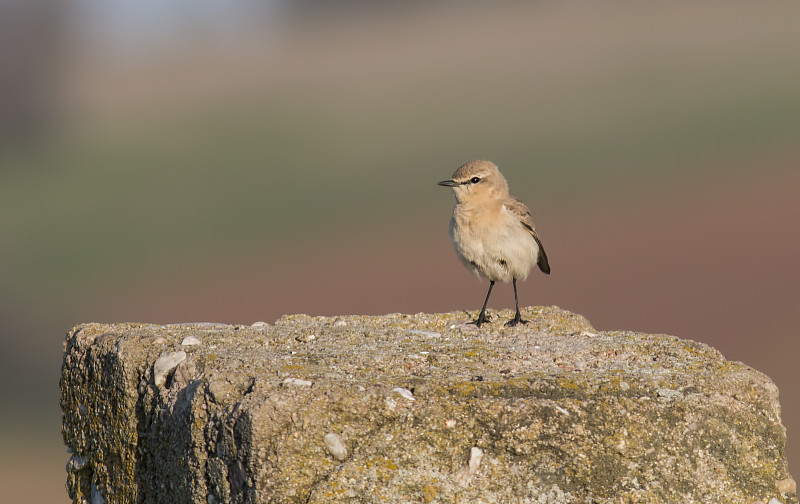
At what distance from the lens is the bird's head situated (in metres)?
6.72

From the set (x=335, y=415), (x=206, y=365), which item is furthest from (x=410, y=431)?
(x=206, y=365)

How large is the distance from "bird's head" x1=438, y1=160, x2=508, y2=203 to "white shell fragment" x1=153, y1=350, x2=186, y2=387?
10.8ft

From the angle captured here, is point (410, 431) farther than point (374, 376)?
No

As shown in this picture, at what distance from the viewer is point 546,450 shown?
10.9 ft

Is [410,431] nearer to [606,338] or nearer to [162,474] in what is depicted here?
[162,474]

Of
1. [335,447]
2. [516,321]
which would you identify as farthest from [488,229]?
[335,447]

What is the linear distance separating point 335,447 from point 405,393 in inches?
15.3

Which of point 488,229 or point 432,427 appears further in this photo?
point 488,229

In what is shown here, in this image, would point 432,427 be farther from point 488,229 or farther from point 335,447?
point 488,229

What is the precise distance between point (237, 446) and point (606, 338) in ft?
7.81

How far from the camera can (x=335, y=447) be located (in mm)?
3260

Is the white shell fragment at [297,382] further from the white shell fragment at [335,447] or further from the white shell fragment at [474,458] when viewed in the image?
the white shell fragment at [474,458]

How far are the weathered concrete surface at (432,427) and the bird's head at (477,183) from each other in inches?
104

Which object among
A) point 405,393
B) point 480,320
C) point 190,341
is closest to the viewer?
point 405,393
